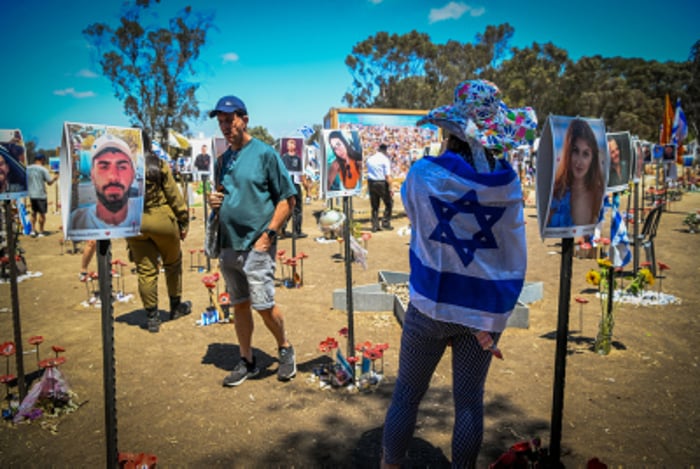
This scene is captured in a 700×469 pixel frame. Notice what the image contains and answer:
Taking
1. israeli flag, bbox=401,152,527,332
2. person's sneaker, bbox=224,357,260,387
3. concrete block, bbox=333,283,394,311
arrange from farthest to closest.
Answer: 1. concrete block, bbox=333,283,394,311
2. person's sneaker, bbox=224,357,260,387
3. israeli flag, bbox=401,152,527,332

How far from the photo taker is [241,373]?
3240 millimetres

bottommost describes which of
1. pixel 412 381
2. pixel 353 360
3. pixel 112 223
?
pixel 353 360

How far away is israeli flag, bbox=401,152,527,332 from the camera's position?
160 cm

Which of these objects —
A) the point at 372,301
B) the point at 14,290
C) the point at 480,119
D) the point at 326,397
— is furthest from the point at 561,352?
the point at 14,290

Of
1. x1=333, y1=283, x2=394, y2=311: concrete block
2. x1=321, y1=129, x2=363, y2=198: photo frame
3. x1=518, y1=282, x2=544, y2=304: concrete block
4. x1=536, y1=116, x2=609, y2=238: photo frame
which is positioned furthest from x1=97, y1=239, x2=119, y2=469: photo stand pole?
x1=518, y1=282, x2=544, y2=304: concrete block

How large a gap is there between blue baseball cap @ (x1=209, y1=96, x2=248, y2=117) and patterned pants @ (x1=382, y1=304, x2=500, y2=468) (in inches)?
71.2

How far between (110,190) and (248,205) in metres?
0.96

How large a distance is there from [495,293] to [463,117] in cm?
67

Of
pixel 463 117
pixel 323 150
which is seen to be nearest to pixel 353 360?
pixel 323 150

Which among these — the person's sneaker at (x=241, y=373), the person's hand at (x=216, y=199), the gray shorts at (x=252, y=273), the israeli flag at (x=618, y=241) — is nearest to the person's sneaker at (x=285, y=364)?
the person's sneaker at (x=241, y=373)

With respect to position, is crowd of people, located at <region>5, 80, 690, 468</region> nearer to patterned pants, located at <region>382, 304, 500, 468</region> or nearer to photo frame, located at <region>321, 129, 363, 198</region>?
patterned pants, located at <region>382, 304, 500, 468</region>

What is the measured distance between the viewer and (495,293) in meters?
1.64

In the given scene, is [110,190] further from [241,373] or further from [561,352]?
[561,352]

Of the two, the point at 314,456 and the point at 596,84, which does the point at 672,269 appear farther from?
the point at 596,84
